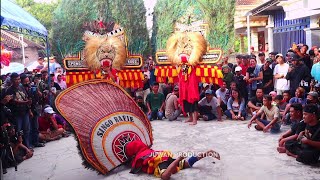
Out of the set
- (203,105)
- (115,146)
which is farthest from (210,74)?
(115,146)

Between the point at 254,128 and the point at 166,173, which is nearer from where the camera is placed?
the point at 166,173

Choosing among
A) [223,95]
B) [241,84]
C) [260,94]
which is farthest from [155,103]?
[260,94]

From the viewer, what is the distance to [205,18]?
8.34 metres

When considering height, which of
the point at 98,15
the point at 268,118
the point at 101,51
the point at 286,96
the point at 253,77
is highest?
the point at 98,15

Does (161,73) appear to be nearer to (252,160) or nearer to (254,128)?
(254,128)

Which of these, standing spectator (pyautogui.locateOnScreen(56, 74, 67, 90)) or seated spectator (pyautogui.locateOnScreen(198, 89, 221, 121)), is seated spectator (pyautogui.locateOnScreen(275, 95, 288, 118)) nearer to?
seated spectator (pyautogui.locateOnScreen(198, 89, 221, 121))

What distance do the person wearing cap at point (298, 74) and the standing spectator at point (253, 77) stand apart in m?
1.04

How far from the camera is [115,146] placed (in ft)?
16.0

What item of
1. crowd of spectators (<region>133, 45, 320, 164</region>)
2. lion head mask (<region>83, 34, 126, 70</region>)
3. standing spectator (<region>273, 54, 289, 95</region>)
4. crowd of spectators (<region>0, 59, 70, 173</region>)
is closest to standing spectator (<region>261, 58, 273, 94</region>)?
crowd of spectators (<region>133, 45, 320, 164</region>)

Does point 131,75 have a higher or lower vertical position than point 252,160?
higher

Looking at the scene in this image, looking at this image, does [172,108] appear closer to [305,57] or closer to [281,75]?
[281,75]

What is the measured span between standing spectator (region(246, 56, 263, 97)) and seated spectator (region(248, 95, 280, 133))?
1.49 metres

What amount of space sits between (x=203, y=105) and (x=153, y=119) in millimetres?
1283

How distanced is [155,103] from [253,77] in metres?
2.30
